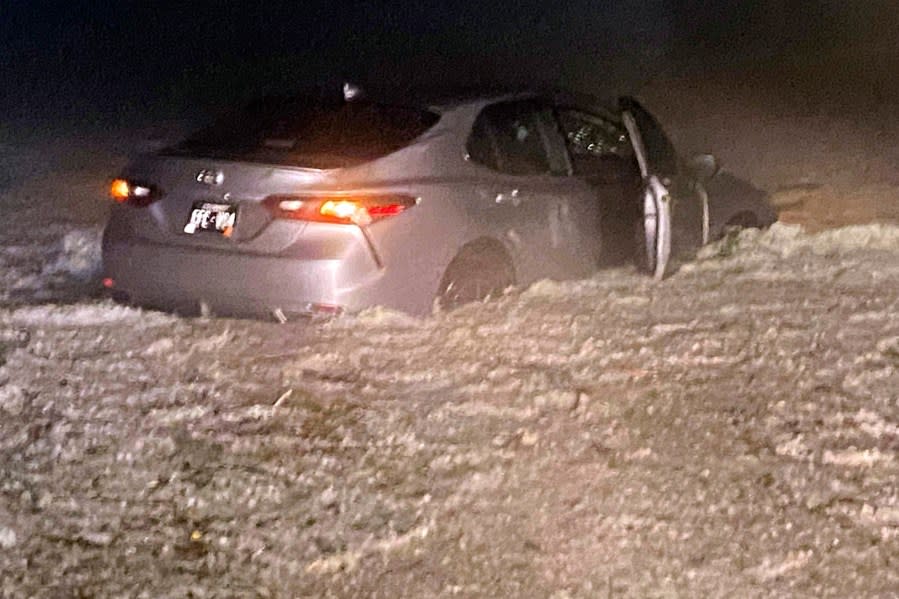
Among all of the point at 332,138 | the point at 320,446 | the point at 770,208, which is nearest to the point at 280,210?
the point at 332,138

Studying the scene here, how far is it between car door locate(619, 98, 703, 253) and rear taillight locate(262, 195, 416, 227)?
2.12 meters

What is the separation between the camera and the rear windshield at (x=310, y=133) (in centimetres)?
600

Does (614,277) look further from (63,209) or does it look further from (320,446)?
(63,209)

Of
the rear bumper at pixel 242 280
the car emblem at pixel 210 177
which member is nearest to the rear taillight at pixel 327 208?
the rear bumper at pixel 242 280

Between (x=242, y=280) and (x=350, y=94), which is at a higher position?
(x=350, y=94)

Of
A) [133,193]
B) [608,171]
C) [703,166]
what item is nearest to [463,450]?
[133,193]

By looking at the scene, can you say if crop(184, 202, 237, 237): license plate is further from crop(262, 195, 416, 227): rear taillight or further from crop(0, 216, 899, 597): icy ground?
crop(0, 216, 899, 597): icy ground

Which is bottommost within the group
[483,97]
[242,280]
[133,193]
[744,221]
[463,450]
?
[463,450]

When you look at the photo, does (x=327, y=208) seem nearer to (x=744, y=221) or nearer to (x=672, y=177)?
(x=672, y=177)

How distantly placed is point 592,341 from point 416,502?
6.75ft

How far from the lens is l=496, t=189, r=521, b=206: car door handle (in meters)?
6.56

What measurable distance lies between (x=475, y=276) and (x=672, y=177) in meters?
1.88

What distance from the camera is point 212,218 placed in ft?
19.6

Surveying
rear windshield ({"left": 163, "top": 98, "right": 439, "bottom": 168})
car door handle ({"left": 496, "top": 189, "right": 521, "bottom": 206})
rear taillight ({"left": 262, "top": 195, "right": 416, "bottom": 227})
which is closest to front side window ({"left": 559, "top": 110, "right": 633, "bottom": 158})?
car door handle ({"left": 496, "top": 189, "right": 521, "bottom": 206})
